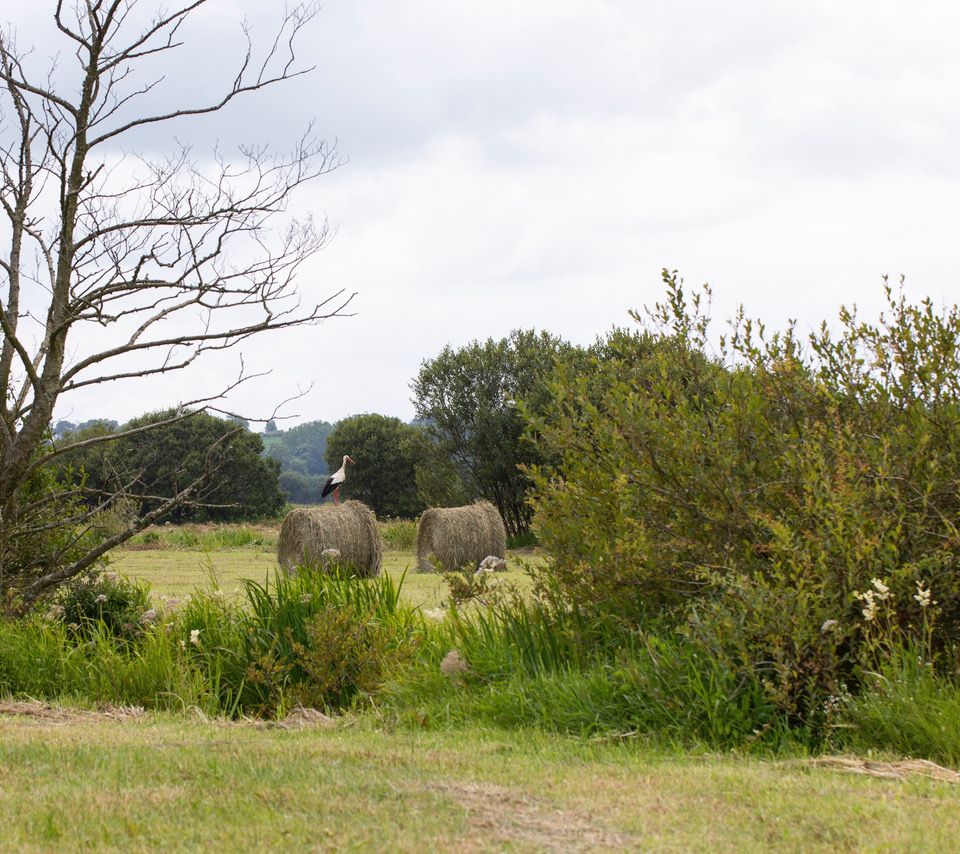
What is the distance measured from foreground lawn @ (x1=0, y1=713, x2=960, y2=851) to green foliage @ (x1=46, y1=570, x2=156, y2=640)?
4746mm

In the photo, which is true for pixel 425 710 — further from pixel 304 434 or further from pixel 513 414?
pixel 304 434

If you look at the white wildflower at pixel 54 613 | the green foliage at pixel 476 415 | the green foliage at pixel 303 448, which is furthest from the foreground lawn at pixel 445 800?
the green foliage at pixel 303 448

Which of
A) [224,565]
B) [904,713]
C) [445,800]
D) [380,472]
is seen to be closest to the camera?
[445,800]

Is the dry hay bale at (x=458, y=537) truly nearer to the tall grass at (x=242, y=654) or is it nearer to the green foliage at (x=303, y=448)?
the tall grass at (x=242, y=654)

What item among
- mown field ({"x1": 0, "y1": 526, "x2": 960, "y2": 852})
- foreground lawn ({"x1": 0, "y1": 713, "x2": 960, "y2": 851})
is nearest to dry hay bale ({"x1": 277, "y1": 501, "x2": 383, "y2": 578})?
mown field ({"x1": 0, "y1": 526, "x2": 960, "y2": 852})

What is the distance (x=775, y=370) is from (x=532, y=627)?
227 centimetres

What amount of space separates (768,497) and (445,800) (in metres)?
2.92

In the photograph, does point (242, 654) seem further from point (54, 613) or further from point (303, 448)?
point (303, 448)

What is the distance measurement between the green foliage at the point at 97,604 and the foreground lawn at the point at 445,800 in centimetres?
475

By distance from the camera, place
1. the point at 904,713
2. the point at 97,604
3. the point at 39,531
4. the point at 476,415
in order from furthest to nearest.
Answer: the point at 476,415, the point at 97,604, the point at 39,531, the point at 904,713

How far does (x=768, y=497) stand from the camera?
612 centimetres

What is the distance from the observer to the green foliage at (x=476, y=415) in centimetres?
Answer: 3550

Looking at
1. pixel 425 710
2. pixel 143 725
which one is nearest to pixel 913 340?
pixel 425 710

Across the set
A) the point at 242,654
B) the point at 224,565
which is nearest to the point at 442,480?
the point at 224,565
